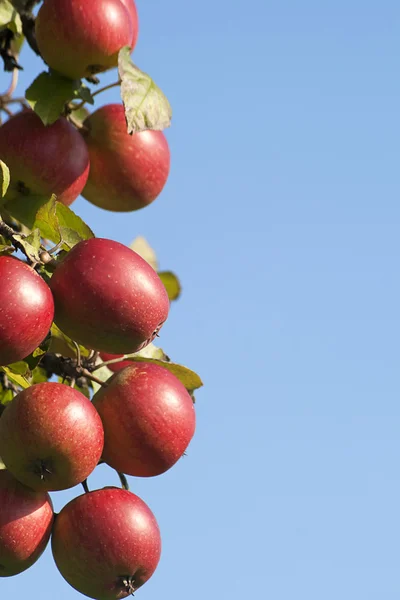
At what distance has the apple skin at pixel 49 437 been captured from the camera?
2.40 metres

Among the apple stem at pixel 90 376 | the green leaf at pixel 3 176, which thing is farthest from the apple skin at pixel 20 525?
the green leaf at pixel 3 176

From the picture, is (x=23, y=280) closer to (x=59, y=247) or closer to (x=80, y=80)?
(x=59, y=247)

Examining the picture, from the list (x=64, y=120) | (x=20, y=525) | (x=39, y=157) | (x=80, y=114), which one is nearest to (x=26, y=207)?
(x=39, y=157)

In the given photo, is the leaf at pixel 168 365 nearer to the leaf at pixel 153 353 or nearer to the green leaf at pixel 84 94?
the leaf at pixel 153 353

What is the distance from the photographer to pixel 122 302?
2346 millimetres

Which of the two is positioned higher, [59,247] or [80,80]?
[80,80]

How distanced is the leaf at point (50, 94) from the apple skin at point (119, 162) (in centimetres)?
22

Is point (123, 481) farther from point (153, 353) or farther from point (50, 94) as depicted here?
point (50, 94)

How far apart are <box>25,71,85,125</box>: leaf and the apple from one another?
56 mm

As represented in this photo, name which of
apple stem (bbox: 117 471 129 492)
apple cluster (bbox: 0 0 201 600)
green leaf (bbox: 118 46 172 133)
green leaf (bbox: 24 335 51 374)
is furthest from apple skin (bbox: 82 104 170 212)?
apple stem (bbox: 117 471 129 492)

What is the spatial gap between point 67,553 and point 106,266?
2.33 ft

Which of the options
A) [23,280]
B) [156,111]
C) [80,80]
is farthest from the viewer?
[80,80]

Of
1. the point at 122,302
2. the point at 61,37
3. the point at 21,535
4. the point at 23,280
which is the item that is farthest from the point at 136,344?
the point at 61,37

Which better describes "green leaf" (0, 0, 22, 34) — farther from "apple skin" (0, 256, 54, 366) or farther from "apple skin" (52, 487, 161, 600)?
"apple skin" (52, 487, 161, 600)
